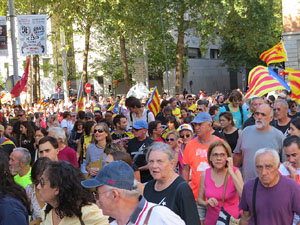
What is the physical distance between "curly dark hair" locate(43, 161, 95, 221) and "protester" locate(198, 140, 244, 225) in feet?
6.11

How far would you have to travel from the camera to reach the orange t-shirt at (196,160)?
691 cm

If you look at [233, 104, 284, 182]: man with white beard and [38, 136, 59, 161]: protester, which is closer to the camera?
[38, 136, 59, 161]: protester

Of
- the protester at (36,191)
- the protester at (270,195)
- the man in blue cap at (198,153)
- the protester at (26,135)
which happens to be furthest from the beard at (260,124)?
the protester at (26,135)

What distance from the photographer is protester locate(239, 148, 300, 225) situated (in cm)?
511

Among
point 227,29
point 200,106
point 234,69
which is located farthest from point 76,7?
point 234,69

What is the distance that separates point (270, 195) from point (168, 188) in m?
0.94

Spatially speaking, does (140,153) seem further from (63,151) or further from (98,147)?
(63,151)

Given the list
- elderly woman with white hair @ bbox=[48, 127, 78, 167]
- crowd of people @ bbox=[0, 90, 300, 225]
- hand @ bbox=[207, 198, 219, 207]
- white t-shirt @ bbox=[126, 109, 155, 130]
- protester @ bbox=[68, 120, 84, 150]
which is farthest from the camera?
protester @ bbox=[68, 120, 84, 150]

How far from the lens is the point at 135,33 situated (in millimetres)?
33094

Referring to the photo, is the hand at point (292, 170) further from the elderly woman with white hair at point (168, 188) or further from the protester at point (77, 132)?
the protester at point (77, 132)

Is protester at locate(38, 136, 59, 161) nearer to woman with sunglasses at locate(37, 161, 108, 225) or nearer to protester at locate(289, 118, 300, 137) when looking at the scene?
woman with sunglasses at locate(37, 161, 108, 225)

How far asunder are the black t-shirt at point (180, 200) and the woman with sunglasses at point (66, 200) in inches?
29.7

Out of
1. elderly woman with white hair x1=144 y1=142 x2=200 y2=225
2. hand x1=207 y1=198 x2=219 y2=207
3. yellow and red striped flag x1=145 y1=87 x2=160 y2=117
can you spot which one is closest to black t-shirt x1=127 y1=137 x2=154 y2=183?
hand x1=207 y1=198 x2=219 y2=207

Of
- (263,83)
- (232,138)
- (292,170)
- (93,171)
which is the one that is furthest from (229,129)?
(292,170)
